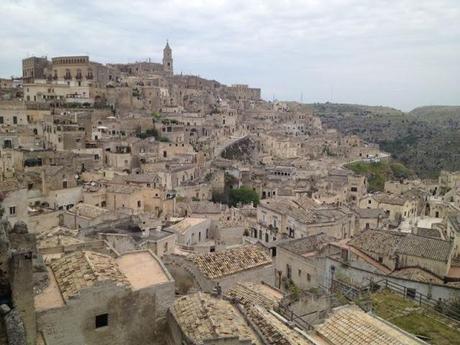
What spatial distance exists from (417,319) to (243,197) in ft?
115

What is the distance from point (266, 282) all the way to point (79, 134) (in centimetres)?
3424

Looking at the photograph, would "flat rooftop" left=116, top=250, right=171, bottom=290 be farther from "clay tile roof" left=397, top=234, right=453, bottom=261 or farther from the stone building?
"clay tile roof" left=397, top=234, right=453, bottom=261

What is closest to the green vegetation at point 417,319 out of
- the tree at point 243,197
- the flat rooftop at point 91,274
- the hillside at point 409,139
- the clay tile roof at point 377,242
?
the clay tile roof at point 377,242

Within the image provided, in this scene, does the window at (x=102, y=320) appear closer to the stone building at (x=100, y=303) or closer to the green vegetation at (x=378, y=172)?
the stone building at (x=100, y=303)

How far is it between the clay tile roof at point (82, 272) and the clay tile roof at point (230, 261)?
599 cm

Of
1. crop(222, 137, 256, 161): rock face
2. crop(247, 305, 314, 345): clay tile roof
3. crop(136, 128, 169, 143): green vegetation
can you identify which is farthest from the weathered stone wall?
crop(222, 137, 256, 161): rock face

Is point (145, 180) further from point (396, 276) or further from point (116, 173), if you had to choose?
point (396, 276)

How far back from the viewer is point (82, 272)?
38.9 ft

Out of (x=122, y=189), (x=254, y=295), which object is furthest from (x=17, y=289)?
(x=122, y=189)

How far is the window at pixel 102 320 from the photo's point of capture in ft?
37.2

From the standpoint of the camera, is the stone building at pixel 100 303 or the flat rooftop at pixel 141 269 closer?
the stone building at pixel 100 303

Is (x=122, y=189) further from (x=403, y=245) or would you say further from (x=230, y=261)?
(x=403, y=245)

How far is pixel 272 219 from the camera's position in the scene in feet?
115

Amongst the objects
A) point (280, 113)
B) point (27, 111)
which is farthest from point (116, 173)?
point (280, 113)
